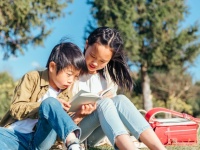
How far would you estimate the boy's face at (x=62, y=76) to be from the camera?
237 centimetres

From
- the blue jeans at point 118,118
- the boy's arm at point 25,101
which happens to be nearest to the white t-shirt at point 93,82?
the blue jeans at point 118,118

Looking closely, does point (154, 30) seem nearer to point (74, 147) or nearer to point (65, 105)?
point (65, 105)

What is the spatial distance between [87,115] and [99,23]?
1527cm

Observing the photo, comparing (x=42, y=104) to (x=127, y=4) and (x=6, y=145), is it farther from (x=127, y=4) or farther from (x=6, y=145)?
(x=127, y=4)

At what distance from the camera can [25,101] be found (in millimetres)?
2277

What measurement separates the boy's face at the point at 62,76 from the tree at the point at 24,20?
9863mm

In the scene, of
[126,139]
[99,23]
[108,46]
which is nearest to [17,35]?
[99,23]

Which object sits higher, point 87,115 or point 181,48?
point 87,115

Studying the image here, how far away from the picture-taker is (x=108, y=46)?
2.96 meters

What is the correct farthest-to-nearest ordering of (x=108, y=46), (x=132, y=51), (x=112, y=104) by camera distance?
(x=132, y=51), (x=108, y=46), (x=112, y=104)

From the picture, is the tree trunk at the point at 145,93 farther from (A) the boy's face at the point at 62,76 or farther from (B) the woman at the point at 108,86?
(A) the boy's face at the point at 62,76

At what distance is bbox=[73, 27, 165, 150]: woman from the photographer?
7.51 ft

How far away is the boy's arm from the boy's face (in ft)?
0.36

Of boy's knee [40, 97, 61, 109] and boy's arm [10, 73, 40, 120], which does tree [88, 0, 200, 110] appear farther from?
boy's knee [40, 97, 61, 109]
